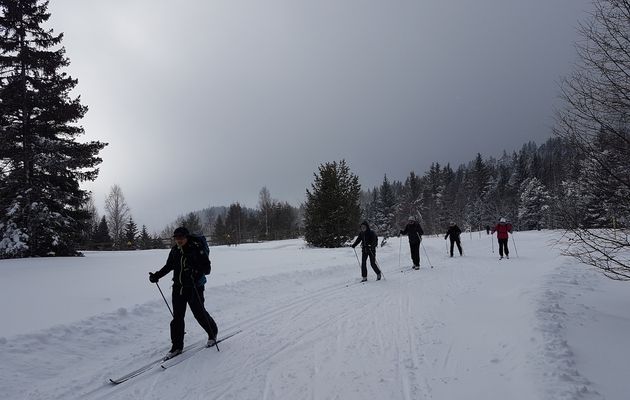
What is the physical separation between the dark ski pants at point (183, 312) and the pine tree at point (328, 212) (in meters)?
20.9

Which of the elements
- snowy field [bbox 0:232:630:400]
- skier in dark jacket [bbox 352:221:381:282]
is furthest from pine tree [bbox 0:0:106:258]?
skier in dark jacket [bbox 352:221:381:282]

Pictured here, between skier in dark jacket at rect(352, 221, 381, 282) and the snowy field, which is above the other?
skier in dark jacket at rect(352, 221, 381, 282)

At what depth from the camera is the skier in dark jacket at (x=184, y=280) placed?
19.6 feet

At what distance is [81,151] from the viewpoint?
18.2 m

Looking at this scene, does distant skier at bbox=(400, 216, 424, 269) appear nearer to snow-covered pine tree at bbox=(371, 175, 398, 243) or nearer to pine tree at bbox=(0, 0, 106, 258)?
pine tree at bbox=(0, 0, 106, 258)

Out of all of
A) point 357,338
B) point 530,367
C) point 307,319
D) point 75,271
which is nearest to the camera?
point 530,367

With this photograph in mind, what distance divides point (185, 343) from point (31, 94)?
56.3 feet

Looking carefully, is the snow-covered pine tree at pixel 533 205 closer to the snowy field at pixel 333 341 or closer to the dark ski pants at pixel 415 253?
the dark ski pants at pixel 415 253

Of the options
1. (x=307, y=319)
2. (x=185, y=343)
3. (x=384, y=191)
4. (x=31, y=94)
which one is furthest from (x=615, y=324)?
(x=384, y=191)

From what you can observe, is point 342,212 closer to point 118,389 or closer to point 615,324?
point 615,324

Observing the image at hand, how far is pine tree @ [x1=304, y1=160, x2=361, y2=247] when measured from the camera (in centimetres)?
2700

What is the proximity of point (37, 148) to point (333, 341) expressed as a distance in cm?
1786

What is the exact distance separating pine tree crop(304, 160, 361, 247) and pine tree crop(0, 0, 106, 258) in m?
14.1

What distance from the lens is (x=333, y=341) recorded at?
621cm
